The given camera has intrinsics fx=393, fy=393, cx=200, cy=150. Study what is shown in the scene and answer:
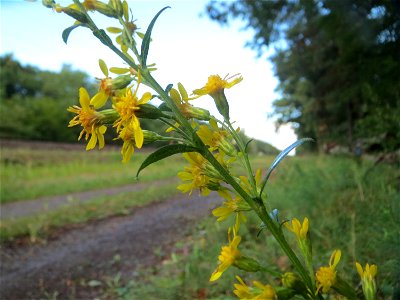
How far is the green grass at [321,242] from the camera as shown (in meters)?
1.87

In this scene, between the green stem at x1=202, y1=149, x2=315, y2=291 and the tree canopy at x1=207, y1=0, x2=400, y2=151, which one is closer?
the green stem at x1=202, y1=149, x2=315, y2=291

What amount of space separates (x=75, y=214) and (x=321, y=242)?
3593mm

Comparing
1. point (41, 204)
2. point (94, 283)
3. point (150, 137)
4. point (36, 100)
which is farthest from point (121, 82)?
point (36, 100)

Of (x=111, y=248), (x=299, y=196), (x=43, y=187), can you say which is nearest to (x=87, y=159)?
(x=43, y=187)

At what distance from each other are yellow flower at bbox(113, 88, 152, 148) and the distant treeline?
18.2 m

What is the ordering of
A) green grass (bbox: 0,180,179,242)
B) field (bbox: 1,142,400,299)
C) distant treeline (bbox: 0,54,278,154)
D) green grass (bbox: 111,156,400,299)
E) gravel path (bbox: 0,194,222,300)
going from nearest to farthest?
Result: green grass (bbox: 111,156,400,299)
field (bbox: 1,142,400,299)
gravel path (bbox: 0,194,222,300)
green grass (bbox: 0,180,179,242)
distant treeline (bbox: 0,54,278,154)

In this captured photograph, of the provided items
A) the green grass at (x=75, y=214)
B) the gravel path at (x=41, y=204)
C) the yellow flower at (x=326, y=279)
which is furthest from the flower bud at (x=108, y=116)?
the gravel path at (x=41, y=204)

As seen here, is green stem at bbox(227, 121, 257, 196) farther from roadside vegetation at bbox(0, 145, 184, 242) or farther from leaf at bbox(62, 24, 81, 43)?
leaf at bbox(62, 24, 81, 43)

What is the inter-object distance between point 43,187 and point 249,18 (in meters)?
5.60

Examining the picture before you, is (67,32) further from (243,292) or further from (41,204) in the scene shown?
(41,204)

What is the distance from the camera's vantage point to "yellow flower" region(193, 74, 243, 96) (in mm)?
1004

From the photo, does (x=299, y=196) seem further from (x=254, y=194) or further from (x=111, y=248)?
(x=254, y=194)

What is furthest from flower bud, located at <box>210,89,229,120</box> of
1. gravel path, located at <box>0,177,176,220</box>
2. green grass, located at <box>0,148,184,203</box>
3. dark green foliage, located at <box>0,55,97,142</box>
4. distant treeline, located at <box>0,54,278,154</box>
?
dark green foliage, located at <box>0,55,97,142</box>

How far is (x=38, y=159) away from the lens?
12516 millimetres
